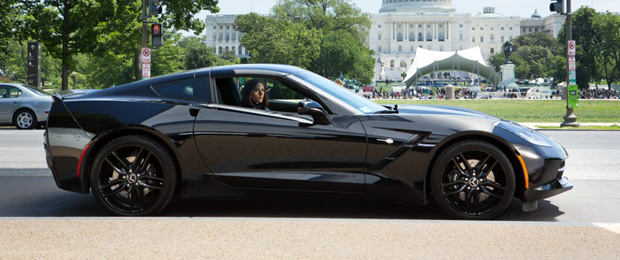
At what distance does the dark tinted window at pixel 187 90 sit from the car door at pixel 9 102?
14.8 m

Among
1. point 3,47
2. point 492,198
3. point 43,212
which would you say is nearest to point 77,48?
point 3,47

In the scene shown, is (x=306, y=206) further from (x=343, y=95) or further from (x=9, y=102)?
(x=9, y=102)

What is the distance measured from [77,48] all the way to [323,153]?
26837 mm

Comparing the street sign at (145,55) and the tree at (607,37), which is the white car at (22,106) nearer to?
the street sign at (145,55)

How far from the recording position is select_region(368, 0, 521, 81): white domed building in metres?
177

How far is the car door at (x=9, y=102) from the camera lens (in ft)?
63.0

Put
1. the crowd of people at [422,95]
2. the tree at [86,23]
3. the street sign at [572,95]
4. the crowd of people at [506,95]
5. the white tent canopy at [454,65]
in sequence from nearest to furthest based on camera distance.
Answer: the street sign at [572,95]
the tree at [86,23]
the crowd of people at [506,95]
the crowd of people at [422,95]
the white tent canopy at [454,65]

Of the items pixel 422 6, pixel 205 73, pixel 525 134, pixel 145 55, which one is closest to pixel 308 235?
pixel 205 73

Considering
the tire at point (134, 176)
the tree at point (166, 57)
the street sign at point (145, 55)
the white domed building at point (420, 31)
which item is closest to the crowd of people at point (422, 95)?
the tree at point (166, 57)

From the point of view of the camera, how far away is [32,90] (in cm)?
1950

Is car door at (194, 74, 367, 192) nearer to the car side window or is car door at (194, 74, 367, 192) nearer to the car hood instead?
the car side window

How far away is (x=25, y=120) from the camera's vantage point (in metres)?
19.1

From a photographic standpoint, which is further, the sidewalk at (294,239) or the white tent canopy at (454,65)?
the white tent canopy at (454,65)

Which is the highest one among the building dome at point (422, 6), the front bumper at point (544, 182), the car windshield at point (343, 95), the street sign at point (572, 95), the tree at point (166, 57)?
the building dome at point (422, 6)
